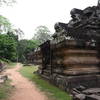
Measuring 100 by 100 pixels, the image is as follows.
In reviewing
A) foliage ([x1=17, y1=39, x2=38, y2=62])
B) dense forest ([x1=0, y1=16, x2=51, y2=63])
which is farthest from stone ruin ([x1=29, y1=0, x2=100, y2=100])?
foliage ([x1=17, y1=39, x2=38, y2=62])

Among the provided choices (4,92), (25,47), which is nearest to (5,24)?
(4,92)

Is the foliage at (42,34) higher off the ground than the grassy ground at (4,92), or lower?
higher

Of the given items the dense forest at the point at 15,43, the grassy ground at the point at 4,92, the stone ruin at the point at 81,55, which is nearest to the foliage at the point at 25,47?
the dense forest at the point at 15,43

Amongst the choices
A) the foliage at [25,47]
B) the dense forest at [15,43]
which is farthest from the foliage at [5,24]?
the foliage at [25,47]

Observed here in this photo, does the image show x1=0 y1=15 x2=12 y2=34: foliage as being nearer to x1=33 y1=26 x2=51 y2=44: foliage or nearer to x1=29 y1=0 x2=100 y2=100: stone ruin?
x1=29 y1=0 x2=100 y2=100: stone ruin

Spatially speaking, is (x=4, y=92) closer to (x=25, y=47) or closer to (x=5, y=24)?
(x=5, y=24)

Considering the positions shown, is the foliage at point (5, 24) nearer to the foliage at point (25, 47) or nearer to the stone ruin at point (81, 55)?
the stone ruin at point (81, 55)

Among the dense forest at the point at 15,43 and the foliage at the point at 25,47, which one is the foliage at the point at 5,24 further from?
the foliage at the point at 25,47

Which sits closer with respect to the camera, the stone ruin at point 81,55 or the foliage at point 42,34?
the stone ruin at point 81,55

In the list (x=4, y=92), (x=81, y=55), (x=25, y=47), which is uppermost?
(x=25, y=47)

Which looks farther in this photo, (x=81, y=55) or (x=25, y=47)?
(x=25, y=47)

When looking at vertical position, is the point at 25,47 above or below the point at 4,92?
above

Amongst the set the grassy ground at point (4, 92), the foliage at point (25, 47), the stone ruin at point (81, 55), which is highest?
the foliage at point (25, 47)

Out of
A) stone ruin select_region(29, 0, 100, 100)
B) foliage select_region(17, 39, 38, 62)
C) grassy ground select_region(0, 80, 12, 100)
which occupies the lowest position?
grassy ground select_region(0, 80, 12, 100)
